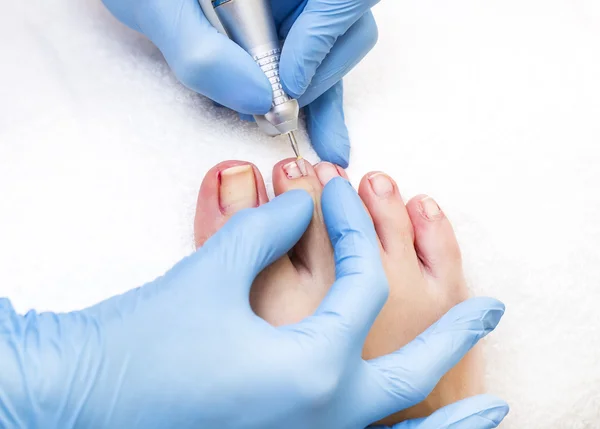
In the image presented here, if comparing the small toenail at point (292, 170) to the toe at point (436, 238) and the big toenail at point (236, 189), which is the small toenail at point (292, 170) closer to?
the big toenail at point (236, 189)

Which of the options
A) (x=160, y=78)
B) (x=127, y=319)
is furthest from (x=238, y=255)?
(x=160, y=78)

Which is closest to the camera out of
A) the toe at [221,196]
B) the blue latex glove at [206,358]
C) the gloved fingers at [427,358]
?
the blue latex glove at [206,358]

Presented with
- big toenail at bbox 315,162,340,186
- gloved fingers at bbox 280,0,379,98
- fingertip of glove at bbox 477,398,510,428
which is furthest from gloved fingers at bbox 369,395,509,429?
gloved fingers at bbox 280,0,379,98

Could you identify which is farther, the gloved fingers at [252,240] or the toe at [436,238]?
the toe at [436,238]

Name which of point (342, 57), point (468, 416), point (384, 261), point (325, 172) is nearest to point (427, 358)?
point (468, 416)

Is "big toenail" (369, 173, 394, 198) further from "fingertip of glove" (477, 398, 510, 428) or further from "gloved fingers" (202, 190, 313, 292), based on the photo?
"fingertip of glove" (477, 398, 510, 428)

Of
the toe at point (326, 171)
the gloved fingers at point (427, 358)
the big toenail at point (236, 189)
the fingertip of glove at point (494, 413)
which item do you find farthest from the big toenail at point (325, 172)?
the fingertip of glove at point (494, 413)

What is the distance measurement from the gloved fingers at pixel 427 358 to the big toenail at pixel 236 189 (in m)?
0.28

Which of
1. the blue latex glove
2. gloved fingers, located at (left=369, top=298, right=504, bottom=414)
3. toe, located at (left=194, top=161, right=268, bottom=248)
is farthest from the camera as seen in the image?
toe, located at (left=194, top=161, right=268, bottom=248)

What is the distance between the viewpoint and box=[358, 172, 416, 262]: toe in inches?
37.2

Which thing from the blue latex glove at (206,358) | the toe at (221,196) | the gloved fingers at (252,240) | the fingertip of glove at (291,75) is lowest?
the blue latex glove at (206,358)

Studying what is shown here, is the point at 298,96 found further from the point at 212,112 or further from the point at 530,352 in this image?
the point at 530,352

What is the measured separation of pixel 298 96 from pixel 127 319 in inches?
15.6

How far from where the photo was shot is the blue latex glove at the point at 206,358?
0.63 metres
